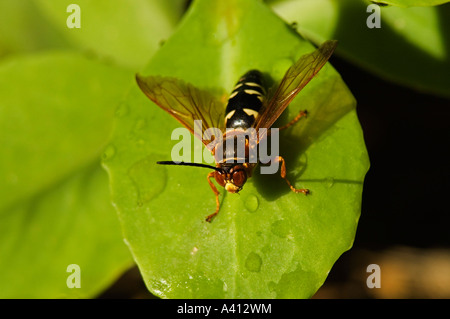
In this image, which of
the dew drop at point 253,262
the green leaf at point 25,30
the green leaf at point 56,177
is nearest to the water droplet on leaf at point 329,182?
the dew drop at point 253,262

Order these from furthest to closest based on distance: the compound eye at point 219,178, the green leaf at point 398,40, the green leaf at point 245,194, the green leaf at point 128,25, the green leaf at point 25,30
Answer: the green leaf at point 25,30 → the green leaf at point 128,25 → the green leaf at point 398,40 → the compound eye at point 219,178 → the green leaf at point 245,194

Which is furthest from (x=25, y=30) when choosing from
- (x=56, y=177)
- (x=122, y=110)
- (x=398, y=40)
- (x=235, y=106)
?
(x=398, y=40)

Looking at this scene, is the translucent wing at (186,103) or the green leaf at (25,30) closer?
the translucent wing at (186,103)

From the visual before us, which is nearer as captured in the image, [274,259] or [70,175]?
[274,259]

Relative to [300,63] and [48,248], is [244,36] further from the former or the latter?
[48,248]

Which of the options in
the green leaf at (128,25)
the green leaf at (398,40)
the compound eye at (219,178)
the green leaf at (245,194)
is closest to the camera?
the green leaf at (245,194)

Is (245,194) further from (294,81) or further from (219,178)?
(294,81)

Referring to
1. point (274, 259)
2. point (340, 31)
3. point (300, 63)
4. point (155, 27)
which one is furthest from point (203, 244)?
point (155, 27)

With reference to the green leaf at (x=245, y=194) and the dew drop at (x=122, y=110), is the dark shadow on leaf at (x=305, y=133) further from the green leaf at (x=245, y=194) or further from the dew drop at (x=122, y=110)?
the dew drop at (x=122, y=110)

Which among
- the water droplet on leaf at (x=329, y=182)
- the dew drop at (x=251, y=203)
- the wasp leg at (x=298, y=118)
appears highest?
the wasp leg at (x=298, y=118)
